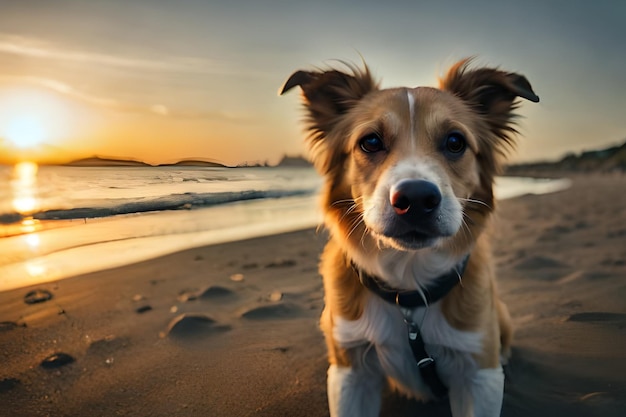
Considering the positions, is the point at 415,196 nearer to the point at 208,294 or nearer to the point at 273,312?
the point at 273,312

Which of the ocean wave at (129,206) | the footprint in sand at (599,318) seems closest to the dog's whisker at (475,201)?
the footprint in sand at (599,318)

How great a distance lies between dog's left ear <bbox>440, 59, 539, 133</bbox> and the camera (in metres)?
2.93

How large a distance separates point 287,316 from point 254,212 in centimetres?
488

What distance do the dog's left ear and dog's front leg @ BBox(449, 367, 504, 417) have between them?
1.40 m

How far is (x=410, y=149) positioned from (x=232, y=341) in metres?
1.80

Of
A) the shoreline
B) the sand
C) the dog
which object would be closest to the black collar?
the dog

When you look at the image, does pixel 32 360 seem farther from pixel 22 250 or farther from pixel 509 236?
pixel 509 236

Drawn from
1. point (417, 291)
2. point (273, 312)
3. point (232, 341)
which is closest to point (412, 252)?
point (417, 291)

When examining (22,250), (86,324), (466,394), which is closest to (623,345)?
(466,394)

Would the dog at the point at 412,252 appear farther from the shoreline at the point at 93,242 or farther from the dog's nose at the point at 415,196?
the shoreline at the point at 93,242

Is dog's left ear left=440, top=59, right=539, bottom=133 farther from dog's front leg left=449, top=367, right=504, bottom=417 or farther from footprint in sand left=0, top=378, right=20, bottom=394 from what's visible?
footprint in sand left=0, top=378, right=20, bottom=394

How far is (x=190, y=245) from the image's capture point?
19.1 feet

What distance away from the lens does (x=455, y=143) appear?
2.62m

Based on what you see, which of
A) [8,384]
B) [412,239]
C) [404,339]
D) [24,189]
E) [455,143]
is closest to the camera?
[412,239]
